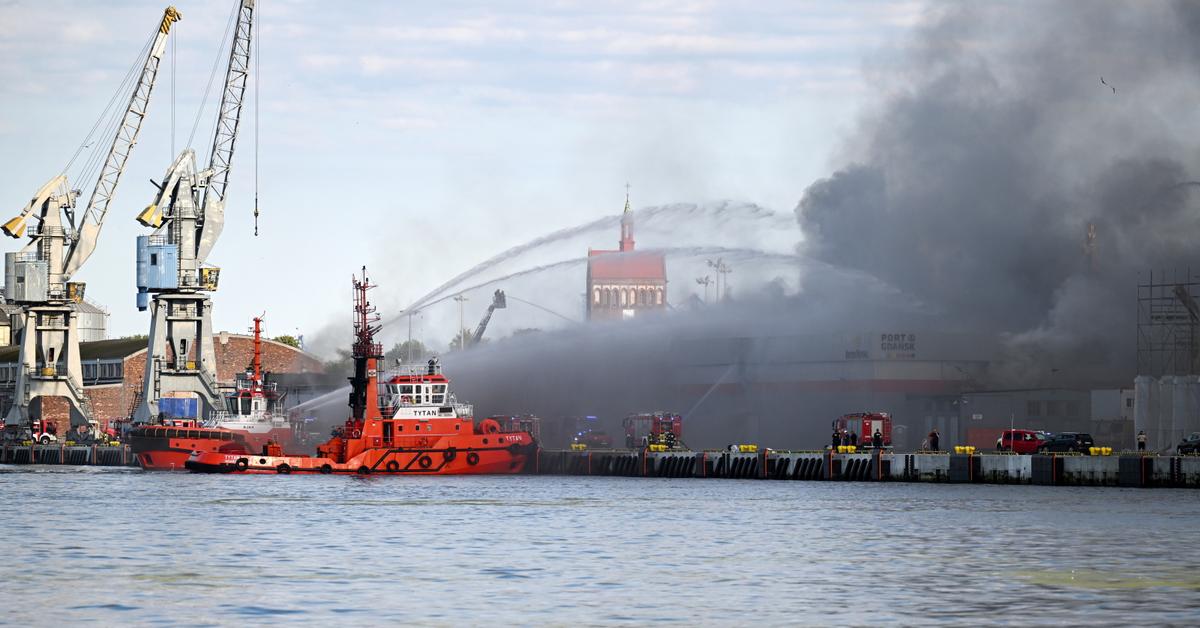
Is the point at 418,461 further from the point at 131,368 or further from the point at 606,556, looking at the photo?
the point at 131,368

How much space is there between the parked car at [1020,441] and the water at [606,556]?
14423 mm

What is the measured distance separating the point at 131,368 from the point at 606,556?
135m

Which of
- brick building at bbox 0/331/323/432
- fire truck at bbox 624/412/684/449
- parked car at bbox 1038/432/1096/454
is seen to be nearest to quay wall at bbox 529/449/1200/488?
fire truck at bbox 624/412/684/449

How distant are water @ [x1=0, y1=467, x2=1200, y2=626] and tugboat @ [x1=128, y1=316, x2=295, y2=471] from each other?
30415 millimetres

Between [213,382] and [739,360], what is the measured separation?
45.4 meters

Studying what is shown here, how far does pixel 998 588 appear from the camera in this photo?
43281mm

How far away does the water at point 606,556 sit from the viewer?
39.2 m

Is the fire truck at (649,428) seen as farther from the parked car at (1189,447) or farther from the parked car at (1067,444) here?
the parked car at (1189,447)

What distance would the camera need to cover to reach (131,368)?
178 metres

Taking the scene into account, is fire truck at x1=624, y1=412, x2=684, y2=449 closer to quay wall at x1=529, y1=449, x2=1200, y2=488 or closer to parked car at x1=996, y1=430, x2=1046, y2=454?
quay wall at x1=529, y1=449, x2=1200, y2=488

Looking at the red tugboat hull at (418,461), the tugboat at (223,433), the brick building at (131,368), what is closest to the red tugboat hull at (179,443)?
the tugboat at (223,433)

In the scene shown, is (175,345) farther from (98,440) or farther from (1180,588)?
(1180,588)

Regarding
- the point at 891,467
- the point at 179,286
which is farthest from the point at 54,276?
the point at 891,467

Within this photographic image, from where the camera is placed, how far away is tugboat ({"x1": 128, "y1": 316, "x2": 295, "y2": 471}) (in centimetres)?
11700
